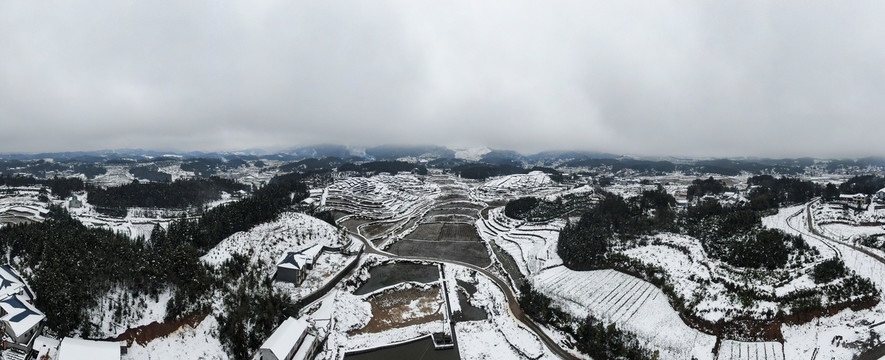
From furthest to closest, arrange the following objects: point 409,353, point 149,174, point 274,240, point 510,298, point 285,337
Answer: point 149,174, point 274,240, point 510,298, point 409,353, point 285,337

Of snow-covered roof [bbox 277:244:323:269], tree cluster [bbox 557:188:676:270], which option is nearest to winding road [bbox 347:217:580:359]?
snow-covered roof [bbox 277:244:323:269]

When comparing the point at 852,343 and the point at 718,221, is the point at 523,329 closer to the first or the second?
the point at 852,343

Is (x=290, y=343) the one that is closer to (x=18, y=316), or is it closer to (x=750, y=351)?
(x=18, y=316)

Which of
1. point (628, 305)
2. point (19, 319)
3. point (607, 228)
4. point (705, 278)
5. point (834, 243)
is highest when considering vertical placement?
point (834, 243)

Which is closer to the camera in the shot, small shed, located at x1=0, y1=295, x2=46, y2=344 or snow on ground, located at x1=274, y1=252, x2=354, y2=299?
small shed, located at x1=0, y1=295, x2=46, y2=344

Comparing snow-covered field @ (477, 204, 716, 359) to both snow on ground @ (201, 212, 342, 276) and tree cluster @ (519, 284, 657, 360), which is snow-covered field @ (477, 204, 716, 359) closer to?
tree cluster @ (519, 284, 657, 360)

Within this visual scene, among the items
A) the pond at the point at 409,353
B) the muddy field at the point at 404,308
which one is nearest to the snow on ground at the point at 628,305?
the muddy field at the point at 404,308

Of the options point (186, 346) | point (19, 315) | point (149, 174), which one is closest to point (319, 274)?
point (186, 346)

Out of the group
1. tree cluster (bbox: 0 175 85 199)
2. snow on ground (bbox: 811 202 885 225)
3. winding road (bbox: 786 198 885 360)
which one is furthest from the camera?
tree cluster (bbox: 0 175 85 199)
